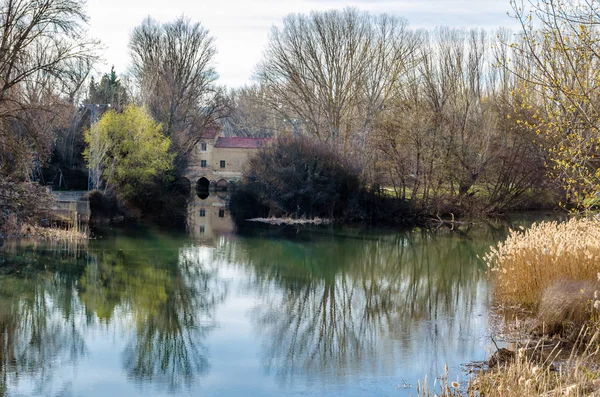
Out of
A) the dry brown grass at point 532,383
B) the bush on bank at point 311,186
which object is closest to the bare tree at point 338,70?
the bush on bank at point 311,186

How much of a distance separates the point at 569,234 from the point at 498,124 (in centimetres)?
2593

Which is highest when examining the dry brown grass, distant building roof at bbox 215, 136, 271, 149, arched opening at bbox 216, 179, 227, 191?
distant building roof at bbox 215, 136, 271, 149

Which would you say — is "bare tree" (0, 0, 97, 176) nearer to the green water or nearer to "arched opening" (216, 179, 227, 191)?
the green water

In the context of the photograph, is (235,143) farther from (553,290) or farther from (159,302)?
(553,290)

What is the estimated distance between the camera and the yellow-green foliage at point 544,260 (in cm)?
1130

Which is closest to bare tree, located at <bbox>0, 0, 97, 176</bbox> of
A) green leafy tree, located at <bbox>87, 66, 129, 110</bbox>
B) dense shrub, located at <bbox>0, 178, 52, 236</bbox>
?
dense shrub, located at <bbox>0, 178, 52, 236</bbox>

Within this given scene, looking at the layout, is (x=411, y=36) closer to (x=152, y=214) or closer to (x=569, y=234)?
(x=152, y=214)

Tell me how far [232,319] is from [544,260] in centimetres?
570

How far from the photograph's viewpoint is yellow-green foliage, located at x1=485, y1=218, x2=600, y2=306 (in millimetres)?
11297

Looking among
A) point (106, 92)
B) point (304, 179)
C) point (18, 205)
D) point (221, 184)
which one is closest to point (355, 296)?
point (18, 205)

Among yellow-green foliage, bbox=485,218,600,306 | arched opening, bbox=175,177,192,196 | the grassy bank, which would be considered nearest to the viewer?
the grassy bank

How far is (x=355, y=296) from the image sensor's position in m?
16.2

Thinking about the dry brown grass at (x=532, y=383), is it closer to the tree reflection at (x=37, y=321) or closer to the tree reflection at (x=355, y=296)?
the tree reflection at (x=355, y=296)

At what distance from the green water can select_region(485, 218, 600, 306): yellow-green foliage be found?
82 centimetres
